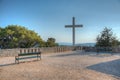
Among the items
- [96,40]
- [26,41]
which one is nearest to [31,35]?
[26,41]

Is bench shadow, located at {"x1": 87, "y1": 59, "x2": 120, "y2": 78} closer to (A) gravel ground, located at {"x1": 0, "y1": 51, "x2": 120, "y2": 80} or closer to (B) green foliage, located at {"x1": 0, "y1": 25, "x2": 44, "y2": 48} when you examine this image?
(A) gravel ground, located at {"x1": 0, "y1": 51, "x2": 120, "y2": 80}

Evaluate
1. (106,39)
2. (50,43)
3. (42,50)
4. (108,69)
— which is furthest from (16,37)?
(108,69)

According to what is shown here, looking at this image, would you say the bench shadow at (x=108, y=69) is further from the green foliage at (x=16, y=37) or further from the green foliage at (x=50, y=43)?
the green foliage at (x=50, y=43)

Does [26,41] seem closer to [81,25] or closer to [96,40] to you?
[81,25]

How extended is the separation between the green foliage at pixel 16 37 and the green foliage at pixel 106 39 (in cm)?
967

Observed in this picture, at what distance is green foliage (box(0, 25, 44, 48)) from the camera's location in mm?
24141

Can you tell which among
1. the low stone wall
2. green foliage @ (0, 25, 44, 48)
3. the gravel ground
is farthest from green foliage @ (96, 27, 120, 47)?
the gravel ground

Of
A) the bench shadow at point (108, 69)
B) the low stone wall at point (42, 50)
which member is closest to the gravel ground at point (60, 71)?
the bench shadow at point (108, 69)

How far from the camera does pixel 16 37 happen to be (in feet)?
82.1

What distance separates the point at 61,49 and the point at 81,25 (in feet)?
19.2

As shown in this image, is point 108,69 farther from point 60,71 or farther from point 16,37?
point 16,37

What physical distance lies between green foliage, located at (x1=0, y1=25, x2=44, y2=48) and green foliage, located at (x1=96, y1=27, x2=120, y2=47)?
381 inches

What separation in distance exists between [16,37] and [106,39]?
13.9 m

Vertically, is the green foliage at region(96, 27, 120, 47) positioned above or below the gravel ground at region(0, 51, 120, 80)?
above
